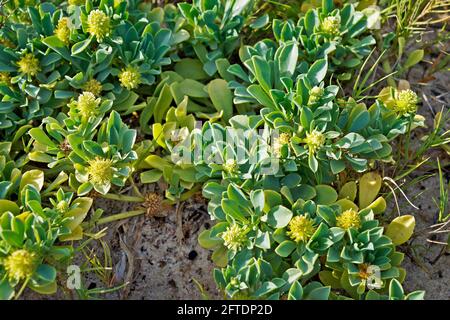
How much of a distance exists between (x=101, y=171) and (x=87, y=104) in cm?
28

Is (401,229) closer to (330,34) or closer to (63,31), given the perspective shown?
(330,34)

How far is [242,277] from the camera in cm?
213

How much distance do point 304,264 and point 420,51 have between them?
4.12ft

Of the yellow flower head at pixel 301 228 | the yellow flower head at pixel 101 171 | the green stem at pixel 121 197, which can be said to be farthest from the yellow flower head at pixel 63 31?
the yellow flower head at pixel 301 228

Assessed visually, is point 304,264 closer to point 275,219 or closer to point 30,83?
point 275,219

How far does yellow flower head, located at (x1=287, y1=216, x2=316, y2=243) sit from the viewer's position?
7.18 feet

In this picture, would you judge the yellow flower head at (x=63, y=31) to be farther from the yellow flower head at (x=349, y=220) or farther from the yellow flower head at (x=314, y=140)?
the yellow flower head at (x=349, y=220)

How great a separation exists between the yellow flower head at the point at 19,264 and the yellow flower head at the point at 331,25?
152 centimetres

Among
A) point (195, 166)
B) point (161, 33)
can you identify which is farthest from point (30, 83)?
point (195, 166)

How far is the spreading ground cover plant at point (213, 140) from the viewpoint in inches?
85.8

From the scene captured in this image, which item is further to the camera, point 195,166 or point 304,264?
point 195,166

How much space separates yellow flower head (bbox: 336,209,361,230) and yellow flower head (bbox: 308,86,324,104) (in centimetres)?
46

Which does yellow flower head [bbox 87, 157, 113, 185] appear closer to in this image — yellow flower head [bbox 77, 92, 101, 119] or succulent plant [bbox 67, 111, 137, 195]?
succulent plant [bbox 67, 111, 137, 195]

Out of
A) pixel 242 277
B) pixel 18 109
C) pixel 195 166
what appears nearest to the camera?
pixel 242 277
